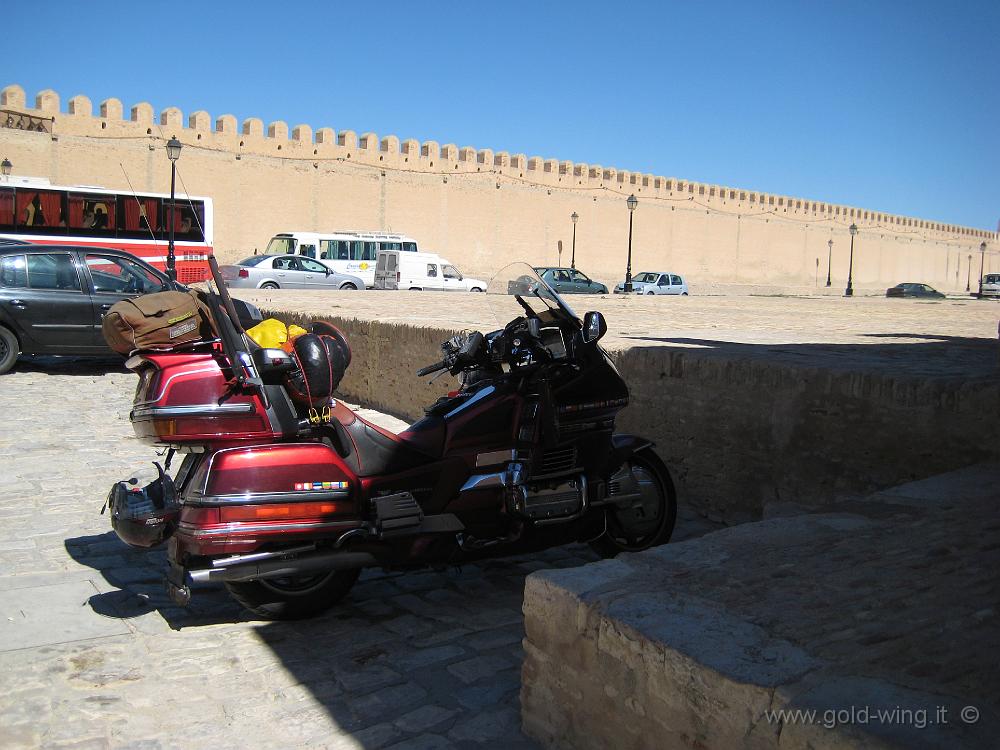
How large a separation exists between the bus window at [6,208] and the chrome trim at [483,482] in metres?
19.9

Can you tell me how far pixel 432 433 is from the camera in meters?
3.57

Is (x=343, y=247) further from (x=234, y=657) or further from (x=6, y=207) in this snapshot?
(x=234, y=657)

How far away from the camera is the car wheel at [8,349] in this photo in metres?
9.32

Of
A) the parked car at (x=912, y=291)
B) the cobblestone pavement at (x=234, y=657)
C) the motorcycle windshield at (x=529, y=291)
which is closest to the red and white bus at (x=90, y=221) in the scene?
the cobblestone pavement at (x=234, y=657)

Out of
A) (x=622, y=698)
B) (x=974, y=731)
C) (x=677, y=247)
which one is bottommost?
(x=622, y=698)

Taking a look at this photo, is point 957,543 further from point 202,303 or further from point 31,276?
point 31,276

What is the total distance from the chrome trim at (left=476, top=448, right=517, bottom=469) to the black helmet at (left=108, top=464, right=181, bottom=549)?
1.07 metres

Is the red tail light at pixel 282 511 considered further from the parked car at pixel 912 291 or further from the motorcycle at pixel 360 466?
the parked car at pixel 912 291

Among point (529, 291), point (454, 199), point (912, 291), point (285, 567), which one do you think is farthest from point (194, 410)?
point (912, 291)

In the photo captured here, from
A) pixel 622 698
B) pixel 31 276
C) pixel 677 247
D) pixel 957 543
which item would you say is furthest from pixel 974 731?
pixel 677 247

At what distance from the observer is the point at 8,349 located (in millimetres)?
9375

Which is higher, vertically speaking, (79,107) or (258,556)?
(79,107)

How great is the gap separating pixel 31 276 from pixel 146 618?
7148 millimetres

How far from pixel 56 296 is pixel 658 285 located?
27.8 m
